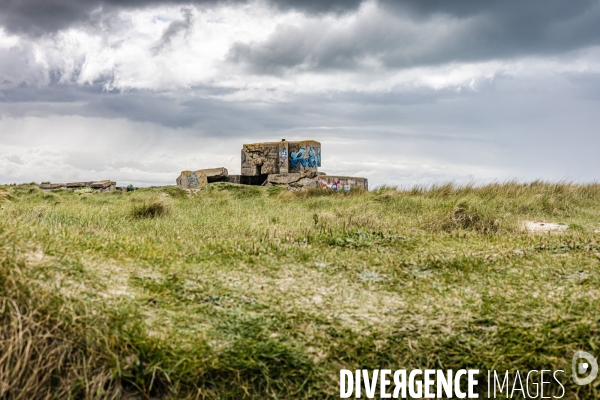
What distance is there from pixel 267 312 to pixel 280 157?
45.4 feet

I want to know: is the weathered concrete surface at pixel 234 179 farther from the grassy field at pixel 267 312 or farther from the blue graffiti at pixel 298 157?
the grassy field at pixel 267 312

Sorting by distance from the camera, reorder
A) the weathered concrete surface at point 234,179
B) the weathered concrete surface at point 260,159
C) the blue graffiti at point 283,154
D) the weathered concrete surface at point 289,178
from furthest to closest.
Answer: the weathered concrete surface at point 234,179, the weathered concrete surface at point 260,159, the blue graffiti at point 283,154, the weathered concrete surface at point 289,178

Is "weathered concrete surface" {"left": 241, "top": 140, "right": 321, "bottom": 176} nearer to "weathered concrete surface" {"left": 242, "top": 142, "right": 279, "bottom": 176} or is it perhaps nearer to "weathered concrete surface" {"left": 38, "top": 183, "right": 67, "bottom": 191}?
"weathered concrete surface" {"left": 242, "top": 142, "right": 279, "bottom": 176}

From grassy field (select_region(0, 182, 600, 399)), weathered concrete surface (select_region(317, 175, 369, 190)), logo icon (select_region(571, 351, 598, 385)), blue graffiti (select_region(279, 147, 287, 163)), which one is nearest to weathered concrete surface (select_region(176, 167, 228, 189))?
blue graffiti (select_region(279, 147, 287, 163))

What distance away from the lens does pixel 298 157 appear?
1638 cm

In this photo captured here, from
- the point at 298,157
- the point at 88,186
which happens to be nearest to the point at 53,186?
the point at 88,186

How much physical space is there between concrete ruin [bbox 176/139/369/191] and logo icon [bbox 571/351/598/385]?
12744mm

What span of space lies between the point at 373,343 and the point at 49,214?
5.49m

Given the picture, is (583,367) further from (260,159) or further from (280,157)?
(260,159)

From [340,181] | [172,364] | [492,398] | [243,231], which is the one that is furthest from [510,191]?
[172,364]

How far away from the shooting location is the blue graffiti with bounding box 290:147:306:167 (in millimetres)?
16312

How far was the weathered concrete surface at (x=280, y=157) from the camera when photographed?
1634 centimetres

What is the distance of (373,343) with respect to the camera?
2.71 meters

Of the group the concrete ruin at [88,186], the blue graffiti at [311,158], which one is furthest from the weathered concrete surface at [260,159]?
the concrete ruin at [88,186]
